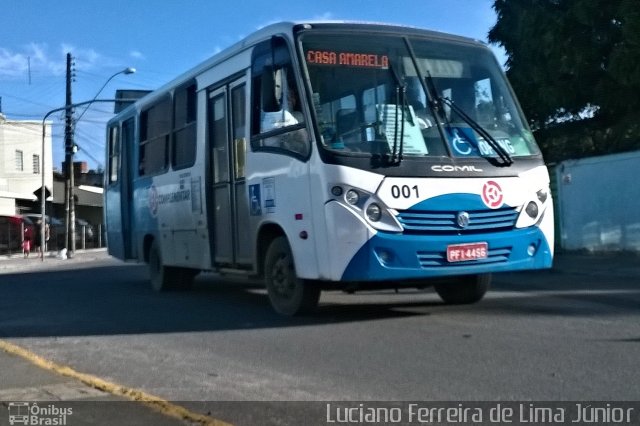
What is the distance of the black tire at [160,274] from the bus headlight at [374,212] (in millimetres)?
6190

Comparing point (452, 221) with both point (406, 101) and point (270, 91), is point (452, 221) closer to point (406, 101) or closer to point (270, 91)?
point (406, 101)

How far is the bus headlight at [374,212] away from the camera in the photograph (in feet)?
29.0

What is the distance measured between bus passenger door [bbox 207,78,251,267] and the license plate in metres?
2.65

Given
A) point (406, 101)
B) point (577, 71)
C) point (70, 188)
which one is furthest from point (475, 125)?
point (70, 188)

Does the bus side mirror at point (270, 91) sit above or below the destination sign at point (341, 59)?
below

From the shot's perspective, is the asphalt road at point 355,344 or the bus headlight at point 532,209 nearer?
the asphalt road at point 355,344

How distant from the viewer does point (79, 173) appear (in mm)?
68375

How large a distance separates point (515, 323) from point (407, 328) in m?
1.12

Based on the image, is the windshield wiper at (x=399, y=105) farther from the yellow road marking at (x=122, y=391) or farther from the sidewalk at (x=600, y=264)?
the sidewalk at (x=600, y=264)

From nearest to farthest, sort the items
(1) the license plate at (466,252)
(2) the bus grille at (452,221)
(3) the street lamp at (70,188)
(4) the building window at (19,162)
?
(2) the bus grille at (452,221), (1) the license plate at (466,252), (3) the street lamp at (70,188), (4) the building window at (19,162)

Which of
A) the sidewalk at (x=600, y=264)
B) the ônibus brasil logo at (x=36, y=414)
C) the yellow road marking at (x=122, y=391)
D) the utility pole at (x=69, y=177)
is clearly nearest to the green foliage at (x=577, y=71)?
the sidewalk at (x=600, y=264)

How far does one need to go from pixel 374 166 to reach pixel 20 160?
151 ft

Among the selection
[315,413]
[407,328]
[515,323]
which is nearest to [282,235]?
[407,328]

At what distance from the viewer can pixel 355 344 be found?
329 inches
